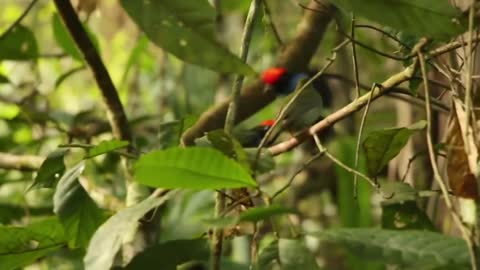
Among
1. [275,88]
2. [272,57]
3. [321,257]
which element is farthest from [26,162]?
[321,257]

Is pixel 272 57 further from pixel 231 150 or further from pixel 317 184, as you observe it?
pixel 231 150

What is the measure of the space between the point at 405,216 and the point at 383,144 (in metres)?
0.09

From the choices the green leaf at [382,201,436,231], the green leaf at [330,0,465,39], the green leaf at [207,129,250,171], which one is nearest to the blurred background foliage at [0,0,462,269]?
the green leaf at [382,201,436,231]

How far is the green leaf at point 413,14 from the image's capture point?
0.61 m

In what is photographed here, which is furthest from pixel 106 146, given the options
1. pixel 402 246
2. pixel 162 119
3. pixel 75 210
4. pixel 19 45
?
pixel 162 119

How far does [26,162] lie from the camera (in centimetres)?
120

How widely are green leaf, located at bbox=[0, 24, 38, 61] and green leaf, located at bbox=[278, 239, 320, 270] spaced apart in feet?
2.58

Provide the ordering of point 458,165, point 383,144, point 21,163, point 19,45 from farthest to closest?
point 19,45 → point 21,163 → point 383,144 → point 458,165

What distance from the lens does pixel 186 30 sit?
0.59 meters

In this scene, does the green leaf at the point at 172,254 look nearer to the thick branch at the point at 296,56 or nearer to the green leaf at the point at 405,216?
the green leaf at the point at 405,216

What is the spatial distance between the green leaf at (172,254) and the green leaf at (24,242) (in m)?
0.10

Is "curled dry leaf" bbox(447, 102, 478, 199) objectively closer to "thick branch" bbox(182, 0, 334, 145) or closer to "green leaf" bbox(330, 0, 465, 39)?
"green leaf" bbox(330, 0, 465, 39)

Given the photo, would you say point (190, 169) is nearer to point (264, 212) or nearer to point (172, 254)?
point (264, 212)

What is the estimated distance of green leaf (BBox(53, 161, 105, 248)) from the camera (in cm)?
80
